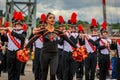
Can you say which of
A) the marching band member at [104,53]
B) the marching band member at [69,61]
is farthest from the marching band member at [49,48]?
the marching band member at [104,53]

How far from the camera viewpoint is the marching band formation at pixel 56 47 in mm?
10586

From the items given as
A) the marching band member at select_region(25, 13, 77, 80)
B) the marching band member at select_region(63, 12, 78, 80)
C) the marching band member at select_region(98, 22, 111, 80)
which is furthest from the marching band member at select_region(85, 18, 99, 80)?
the marching band member at select_region(25, 13, 77, 80)

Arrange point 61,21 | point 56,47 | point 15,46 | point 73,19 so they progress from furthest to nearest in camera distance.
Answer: point 61,21 → point 73,19 → point 15,46 → point 56,47

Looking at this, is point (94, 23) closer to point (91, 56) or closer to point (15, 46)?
point (91, 56)

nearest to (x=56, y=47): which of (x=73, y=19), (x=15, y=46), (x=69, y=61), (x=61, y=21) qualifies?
(x=15, y=46)

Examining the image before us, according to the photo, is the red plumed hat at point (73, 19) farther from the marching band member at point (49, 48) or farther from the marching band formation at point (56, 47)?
the marching band member at point (49, 48)

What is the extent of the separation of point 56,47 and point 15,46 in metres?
2.99

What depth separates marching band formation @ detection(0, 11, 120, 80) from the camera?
1059 cm

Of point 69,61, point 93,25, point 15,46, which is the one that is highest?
point 93,25

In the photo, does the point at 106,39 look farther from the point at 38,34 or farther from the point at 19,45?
the point at 38,34

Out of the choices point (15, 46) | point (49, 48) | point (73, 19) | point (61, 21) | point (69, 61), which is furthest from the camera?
point (61, 21)

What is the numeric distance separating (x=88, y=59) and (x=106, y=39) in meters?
1.13

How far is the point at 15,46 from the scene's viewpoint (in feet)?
44.0

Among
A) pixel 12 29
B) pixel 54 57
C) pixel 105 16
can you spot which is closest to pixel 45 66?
pixel 54 57
